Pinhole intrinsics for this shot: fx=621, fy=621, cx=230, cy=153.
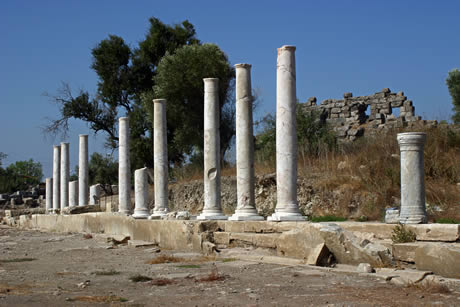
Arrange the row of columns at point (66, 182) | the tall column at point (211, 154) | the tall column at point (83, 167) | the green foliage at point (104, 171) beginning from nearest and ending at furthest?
the tall column at point (211, 154), the tall column at point (83, 167), the row of columns at point (66, 182), the green foliage at point (104, 171)

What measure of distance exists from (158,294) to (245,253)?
419 centimetres

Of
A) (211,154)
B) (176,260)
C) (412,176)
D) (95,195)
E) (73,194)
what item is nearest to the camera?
(412,176)

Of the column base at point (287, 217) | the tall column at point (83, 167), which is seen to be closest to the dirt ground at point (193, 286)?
the column base at point (287, 217)

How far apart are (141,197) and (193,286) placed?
11.9 meters

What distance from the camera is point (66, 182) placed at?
100 ft

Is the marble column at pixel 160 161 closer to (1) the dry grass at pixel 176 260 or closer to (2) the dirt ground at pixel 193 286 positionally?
(2) the dirt ground at pixel 193 286

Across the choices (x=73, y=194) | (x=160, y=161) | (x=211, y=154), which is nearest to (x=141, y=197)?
(x=160, y=161)

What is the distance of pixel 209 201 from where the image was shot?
627 inches

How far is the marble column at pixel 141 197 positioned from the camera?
769 inches

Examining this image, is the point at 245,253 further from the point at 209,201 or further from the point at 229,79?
the point at 229,79

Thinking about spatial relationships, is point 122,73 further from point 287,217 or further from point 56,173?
point 287,217

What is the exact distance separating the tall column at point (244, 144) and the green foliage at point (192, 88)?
15375 mm

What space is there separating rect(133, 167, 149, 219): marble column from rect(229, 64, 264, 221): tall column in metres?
5.35

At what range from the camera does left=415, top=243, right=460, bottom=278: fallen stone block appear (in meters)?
8.66
